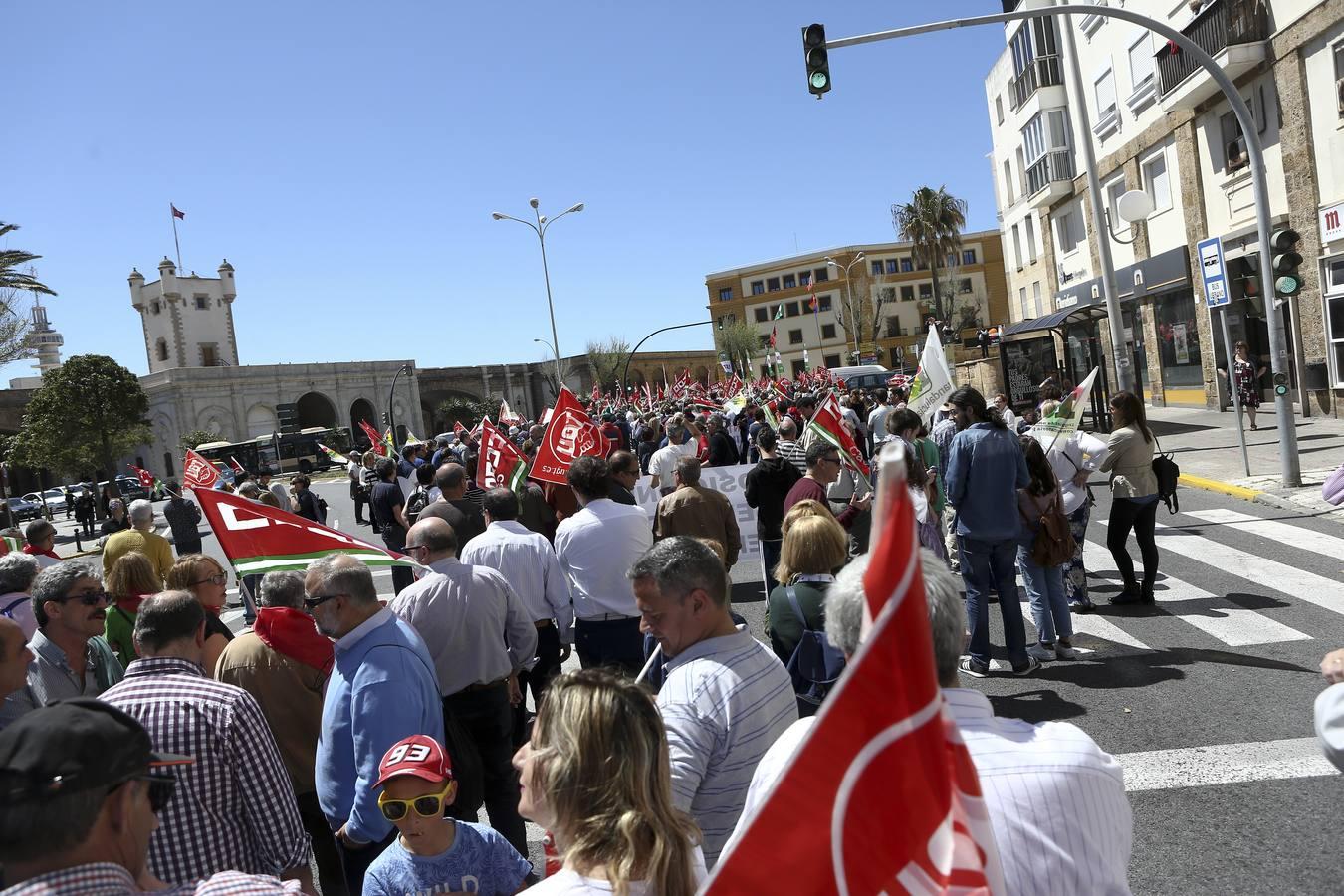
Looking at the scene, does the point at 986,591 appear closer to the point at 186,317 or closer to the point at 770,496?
the point at 770,496

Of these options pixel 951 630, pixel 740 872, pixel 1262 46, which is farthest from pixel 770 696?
pixel 1262 46

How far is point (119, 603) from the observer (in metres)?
5.64

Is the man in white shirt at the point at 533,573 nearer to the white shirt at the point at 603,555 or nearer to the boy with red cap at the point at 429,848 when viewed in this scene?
the white shirt at the point at 603,555

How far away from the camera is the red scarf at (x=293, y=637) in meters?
4.16

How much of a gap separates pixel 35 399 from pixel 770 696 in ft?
165

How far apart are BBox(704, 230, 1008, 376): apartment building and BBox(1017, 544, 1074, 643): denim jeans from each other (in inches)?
2900

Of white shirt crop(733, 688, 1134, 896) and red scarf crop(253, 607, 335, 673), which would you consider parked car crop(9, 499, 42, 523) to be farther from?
white shirt crop(733, 688, 1134, 896)

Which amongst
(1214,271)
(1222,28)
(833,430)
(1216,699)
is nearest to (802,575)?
(1216,699)

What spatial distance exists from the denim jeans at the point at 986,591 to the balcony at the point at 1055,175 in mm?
27017

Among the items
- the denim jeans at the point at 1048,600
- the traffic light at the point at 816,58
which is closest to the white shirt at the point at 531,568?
the denim jeans at the point at 1048,600

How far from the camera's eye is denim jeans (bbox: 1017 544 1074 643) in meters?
7.02

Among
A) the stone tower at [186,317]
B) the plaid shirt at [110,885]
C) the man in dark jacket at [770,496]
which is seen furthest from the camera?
the stone tower at [186,317]

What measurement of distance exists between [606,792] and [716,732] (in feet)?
2.81

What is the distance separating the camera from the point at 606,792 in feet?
7.17
